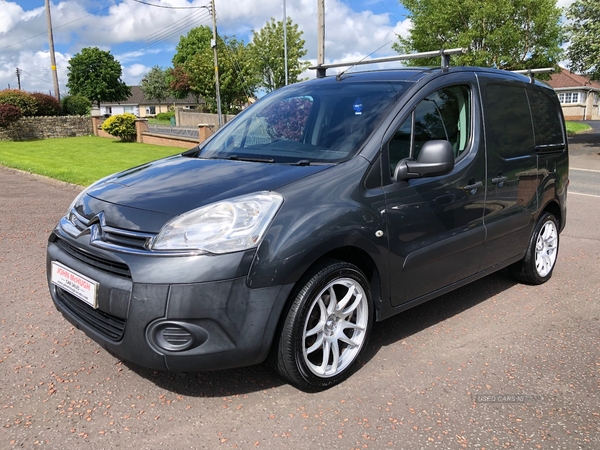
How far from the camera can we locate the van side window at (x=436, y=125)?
136 inches

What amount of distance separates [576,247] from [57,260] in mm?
5786

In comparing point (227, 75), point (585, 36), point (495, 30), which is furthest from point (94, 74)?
point (585, 36)

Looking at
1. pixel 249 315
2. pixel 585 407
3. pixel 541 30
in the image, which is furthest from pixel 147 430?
pixel 541 30

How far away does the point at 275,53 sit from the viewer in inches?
1879

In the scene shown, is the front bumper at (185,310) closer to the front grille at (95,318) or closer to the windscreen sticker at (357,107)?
the front grille at (95,318)

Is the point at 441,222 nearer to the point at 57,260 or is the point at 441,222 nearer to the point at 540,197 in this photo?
the point at 540,197

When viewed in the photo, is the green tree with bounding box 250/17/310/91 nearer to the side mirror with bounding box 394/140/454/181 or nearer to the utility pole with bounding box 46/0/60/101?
the utility pole with bounding box 46/0/60/101

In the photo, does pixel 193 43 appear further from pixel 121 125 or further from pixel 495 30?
pixel 495 30

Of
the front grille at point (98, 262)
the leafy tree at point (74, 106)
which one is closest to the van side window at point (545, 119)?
the front grille at point (98, 262)

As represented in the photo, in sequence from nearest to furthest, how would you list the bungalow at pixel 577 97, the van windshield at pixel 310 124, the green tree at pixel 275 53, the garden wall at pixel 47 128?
1. the van windshield at pixel 310 124
2. the garden wall at pixel 47 128
3. the green tree at pixel 275 53
4. the bungalow at pixel 577 97

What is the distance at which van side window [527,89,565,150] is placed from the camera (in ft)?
15.6

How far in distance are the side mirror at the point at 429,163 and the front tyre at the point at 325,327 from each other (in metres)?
0.68

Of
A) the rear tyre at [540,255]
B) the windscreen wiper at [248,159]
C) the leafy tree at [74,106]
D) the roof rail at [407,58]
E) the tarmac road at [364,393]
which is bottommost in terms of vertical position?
the tarmac road at [364,393]

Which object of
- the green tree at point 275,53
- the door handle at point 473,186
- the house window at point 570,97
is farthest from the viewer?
the house window at point 570,97
